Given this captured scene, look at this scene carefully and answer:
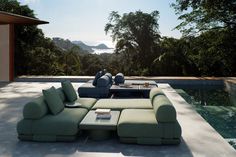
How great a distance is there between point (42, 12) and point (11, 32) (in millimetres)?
5138

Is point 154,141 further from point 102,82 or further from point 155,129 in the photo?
point 102,82

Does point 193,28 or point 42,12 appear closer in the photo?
point 193,28

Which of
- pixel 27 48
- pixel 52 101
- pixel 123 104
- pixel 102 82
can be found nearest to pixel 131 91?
pixel 102 82

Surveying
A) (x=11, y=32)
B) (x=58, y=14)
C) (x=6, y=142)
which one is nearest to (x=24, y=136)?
(x=6, y=142)

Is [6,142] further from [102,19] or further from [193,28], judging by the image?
[102,19]

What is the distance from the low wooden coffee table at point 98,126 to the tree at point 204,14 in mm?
9349

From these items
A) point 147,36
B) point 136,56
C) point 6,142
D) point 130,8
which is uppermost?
point 130,8

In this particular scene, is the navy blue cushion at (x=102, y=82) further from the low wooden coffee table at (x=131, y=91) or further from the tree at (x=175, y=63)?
the tree at (x=175, y=63)

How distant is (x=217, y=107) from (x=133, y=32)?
14.4 metres

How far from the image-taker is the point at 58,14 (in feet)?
64.2

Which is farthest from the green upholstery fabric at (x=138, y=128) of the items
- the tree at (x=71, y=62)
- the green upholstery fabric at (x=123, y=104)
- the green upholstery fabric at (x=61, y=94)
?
the tree at (x=71, y=62)

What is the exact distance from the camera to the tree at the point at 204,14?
12341mm

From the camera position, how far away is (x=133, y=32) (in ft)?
71.8

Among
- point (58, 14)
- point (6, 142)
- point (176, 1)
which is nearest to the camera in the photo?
point (6, 142)
